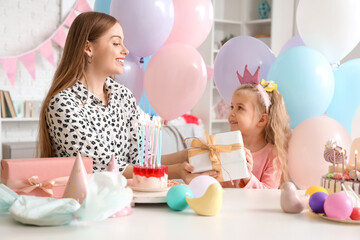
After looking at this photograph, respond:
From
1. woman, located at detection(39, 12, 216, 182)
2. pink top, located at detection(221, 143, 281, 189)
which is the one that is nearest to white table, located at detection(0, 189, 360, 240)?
woman, located at detection(39, 12, 216, 182)

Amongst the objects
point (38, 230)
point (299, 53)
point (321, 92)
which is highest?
point (299, 53)

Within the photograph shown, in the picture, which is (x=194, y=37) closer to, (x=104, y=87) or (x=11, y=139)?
(x=104, y=87)

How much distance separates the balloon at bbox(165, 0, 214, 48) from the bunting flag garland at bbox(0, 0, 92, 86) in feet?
6.34

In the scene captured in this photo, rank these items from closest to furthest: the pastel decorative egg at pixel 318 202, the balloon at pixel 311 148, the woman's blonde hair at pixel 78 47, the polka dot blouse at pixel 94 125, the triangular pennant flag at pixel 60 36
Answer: the pastel decorative egg at pixel 318 202 → the polka dot blouse at pixel 94 125 → the woman's blonde hair at pixel 78 47 → the balloon at pixel 311 148 → the triangular pennant flag at pixel 60 36

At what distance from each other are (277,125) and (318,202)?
1075 millimetres

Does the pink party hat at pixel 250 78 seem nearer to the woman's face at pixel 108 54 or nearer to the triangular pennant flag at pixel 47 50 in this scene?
the woman's face at pixel 108 54

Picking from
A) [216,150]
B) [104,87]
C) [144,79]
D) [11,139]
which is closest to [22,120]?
[11,139]

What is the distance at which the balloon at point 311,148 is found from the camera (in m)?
2.13

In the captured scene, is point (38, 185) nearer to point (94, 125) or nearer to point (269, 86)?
point (94, 125)

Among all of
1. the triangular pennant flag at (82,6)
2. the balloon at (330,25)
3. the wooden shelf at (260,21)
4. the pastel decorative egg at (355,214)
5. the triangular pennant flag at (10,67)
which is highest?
the triangular pennant flag at (82,6)

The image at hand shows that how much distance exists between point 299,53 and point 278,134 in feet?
1.50

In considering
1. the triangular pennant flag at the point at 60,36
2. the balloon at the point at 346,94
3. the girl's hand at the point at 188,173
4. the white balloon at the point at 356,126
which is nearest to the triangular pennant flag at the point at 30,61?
the triangular pennant flag at the point at 60,36

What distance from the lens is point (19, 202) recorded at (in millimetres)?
1122

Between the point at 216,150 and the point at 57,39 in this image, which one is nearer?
the point at 216,150
